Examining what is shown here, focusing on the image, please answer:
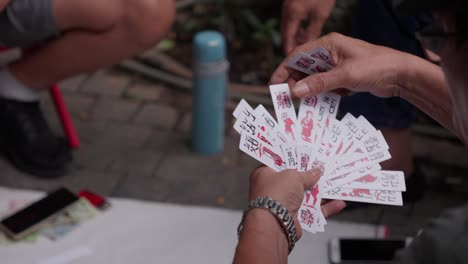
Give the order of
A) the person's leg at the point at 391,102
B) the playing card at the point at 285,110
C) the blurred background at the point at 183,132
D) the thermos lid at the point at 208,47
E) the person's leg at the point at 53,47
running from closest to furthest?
the playing card at the point at 285,110
the person's leg at the point at 391,102
the person's leg at the point at 53,47
the thermos lid at the point at 208,47
the blurred background at the point at 183,132

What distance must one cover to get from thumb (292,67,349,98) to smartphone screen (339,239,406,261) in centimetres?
87

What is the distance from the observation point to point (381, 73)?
1686mm

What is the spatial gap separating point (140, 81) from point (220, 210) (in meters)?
1.18

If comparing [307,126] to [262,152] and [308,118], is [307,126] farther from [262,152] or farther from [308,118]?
[262,152]

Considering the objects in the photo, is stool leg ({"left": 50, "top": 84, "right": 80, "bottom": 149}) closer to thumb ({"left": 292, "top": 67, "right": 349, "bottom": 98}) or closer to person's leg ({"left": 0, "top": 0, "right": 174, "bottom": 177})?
person's leg ({"left": 0, "top": 0, "right": 174, "bottom": 177})

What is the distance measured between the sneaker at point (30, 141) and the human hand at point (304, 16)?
4.03ft

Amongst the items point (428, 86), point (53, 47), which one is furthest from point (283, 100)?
point (53, 47)

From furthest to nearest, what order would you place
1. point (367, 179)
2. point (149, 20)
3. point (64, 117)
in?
point (64, 117)
point (149, 20)
point (367, 179)

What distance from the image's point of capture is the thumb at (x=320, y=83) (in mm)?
1608

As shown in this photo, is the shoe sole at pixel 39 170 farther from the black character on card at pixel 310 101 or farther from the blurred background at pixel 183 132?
the black character on card at pixel 310 101

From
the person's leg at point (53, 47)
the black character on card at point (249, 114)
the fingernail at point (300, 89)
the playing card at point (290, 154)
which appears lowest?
the person's leg at point (53, 47)

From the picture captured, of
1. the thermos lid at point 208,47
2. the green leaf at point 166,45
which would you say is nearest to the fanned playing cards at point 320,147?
the thermos lid at point 208,47

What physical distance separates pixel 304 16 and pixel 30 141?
4.44 ft

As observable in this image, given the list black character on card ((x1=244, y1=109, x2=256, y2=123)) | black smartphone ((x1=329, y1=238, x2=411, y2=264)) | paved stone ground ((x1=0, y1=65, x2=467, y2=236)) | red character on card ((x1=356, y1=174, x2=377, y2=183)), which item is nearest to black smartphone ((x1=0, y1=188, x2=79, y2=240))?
paved stone ground ((x1=0, y1=65, x2=467, y2=236))
